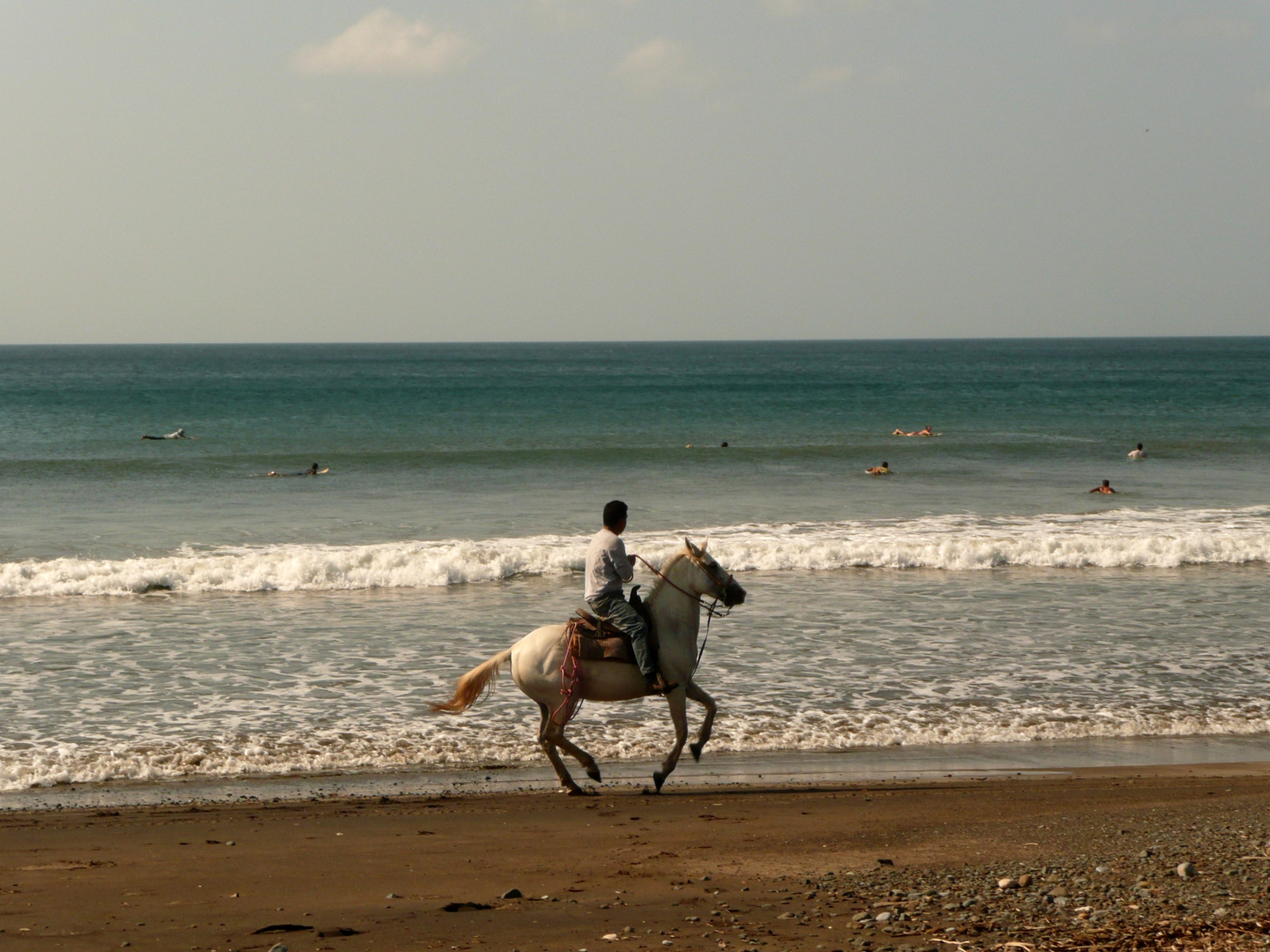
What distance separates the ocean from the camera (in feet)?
35.5

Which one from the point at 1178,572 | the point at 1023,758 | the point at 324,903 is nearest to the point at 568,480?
the point at 1178,572

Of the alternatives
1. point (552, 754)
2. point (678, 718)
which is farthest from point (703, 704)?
point (552, 754)

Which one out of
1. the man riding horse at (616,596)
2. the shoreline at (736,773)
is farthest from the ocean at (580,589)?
the man riding horse at (616,596)

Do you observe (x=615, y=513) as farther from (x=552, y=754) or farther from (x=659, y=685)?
(x=552, y=754)

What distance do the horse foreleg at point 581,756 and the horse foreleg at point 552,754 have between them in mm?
60

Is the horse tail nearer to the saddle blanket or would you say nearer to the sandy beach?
the saddle blanket

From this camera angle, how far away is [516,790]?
30.1 ft

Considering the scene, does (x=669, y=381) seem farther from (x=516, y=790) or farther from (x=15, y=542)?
(x=516, y=790)

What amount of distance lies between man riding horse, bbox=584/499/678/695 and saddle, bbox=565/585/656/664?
0.16 feet

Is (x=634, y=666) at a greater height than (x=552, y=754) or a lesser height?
greater

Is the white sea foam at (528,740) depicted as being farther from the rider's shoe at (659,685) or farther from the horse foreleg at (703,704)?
the rider's shoe at (659,685)

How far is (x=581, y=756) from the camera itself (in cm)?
910

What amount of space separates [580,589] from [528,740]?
24.6 feet

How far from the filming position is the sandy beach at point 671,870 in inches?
230
